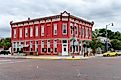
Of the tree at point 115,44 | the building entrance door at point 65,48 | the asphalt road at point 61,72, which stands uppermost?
the tree at point 115,44

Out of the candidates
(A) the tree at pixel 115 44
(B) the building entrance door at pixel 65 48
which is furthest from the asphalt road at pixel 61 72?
(A) the tree at pixel 115 44

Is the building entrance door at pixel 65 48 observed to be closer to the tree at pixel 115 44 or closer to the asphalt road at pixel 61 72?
the asphalt road at pixel 61 72

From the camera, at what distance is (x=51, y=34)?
64.6 meters

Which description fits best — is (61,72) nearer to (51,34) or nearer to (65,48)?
(65,48)

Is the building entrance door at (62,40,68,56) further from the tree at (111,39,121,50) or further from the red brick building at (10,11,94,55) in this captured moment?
the tree at (111,39,121,50)

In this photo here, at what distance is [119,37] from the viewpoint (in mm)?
127812

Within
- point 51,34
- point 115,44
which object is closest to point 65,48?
point 51,34

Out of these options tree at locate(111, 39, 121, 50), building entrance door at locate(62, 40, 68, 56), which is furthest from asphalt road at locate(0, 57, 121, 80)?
tree at locate(111, 39, 121, 50)

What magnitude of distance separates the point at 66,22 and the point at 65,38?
12.6 feet

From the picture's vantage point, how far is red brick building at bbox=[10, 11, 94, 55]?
6284cm

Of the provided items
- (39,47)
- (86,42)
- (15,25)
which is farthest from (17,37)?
(86,42)

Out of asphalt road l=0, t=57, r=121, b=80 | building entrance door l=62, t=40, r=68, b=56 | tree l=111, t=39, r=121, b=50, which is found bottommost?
asphalt road l=0, t=57, r=121, b=80

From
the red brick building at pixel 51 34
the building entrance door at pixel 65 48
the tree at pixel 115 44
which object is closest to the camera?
the building entrance door at pixel 65 48

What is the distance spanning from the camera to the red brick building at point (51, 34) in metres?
62.8
